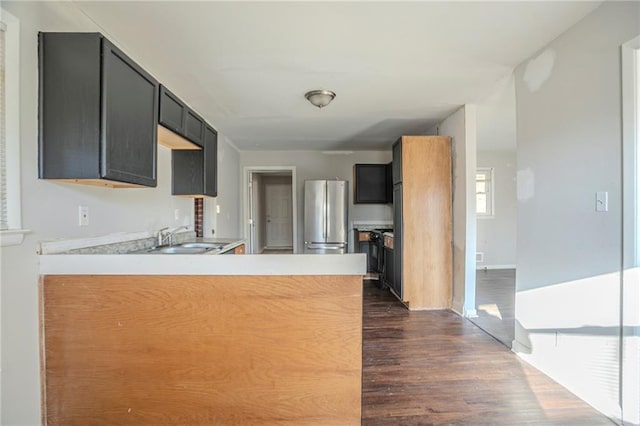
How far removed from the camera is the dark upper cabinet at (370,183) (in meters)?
5.80

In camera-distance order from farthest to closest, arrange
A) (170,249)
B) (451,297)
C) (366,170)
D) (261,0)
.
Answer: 1. (366,170)
2. (451,297)
3. (170,249)
4. (261,0)

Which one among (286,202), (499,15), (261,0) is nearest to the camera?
(261,0)

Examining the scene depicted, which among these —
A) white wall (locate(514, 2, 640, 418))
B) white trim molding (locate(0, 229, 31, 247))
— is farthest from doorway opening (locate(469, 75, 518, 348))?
white trim molding (locate(0, 229, 31, 247))

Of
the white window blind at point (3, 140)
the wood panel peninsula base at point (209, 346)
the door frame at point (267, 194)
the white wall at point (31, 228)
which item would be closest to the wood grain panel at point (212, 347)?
the wood panel peninsula base at point (209, 346)

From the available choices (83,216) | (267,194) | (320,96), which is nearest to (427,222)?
(320,96)

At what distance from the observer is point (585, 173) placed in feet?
6.28

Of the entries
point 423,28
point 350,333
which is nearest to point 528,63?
point 423,28

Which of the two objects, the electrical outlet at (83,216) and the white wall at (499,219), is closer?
the electrical outlet at (83,216)

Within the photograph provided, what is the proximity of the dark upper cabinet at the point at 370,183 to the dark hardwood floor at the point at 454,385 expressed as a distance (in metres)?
3.00

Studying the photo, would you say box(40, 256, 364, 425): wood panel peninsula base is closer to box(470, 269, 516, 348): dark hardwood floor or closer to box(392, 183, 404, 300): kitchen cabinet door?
box(470, 269, 516, 348): dark hardwood floor

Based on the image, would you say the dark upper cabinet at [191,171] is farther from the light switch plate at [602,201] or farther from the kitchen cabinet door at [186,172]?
the light switch plate at [602,201]

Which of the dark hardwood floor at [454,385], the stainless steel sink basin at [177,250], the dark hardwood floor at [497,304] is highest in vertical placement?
the stainless steel sink basin at [177,250]

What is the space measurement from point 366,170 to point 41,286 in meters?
4.99

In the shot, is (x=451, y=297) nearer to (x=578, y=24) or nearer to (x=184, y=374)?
(x=578, y=24)
